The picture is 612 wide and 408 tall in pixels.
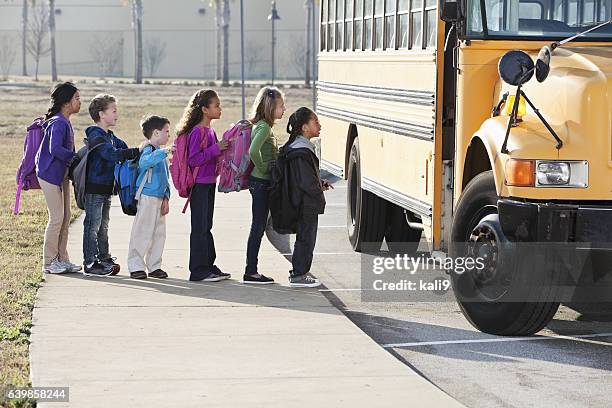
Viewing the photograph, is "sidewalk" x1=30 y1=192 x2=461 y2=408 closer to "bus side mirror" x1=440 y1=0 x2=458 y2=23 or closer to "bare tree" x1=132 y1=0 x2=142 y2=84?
"bus side mirror" x1=440 y1=0 x2=458 y2=23

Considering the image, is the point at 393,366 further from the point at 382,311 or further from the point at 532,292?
the point at 382,311

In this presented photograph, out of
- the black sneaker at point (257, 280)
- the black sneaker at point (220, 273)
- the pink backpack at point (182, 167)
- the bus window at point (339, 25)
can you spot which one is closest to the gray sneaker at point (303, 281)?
the black sneaker at point (257, 280)

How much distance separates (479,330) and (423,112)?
5.73 ft

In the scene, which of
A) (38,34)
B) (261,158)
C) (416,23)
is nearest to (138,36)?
(38,34)

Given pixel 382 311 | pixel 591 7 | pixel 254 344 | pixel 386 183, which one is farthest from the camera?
pixel 386 183

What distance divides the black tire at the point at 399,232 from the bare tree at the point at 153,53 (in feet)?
294

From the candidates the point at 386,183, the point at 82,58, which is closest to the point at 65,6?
the point at 82,58

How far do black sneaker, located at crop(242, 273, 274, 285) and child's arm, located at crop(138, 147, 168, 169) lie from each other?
1.08 metres

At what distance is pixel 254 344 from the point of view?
7715 millimetres

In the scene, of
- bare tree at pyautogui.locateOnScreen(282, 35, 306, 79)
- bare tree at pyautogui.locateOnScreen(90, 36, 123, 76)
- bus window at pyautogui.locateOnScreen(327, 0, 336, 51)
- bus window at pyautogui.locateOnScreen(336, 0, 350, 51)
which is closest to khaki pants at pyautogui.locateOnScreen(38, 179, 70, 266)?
bus window at pyautogui.locateOnScreen(336, 0, 350, 51)

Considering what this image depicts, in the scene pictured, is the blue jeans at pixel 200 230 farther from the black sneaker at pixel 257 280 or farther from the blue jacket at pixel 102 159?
the blue jacket at pixel 102 159

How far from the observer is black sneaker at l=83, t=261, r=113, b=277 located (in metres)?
10.2

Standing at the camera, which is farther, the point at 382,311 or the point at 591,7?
the point at 382,311

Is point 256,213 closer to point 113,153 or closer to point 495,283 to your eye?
point 113,153
